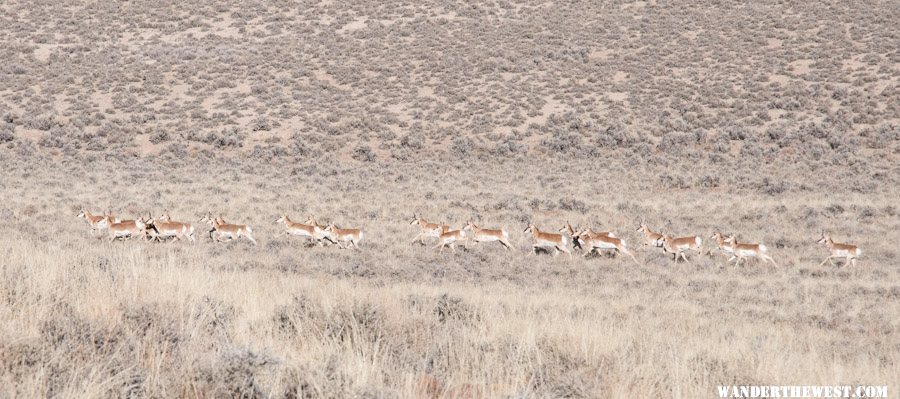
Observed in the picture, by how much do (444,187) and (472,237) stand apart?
36.8 feet

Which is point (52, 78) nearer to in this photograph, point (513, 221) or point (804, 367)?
point (513, 221)

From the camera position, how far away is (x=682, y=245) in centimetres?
1745

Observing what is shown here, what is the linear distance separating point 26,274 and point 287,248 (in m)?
11.1

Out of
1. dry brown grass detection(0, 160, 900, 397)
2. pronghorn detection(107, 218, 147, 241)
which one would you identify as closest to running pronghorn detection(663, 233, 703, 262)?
dry brown grass detection(0, 160, 900, 397)

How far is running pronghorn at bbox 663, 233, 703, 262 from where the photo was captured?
1742 cm

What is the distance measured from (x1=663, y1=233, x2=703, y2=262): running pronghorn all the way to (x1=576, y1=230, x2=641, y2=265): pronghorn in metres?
0.90

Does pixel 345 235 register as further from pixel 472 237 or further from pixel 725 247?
pixel 725 247

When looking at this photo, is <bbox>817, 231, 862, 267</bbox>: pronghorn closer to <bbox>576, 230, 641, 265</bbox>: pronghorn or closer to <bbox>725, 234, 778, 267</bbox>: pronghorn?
<bbox>725, 234, 778, 267</bbox>: pronghorn

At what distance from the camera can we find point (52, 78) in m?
49.0

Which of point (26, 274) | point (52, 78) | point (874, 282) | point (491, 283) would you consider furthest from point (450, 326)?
point (52, 78)

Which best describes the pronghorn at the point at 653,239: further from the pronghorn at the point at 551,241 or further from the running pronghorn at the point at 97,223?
the running pronghorn at the point at 97,223

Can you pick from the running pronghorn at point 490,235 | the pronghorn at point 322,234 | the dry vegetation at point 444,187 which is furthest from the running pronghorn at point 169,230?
the running pronghorn at point 490,235


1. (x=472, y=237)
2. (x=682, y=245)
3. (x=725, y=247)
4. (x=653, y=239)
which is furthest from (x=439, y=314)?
(x=653, y=239)

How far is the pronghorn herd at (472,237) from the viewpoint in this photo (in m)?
17.0
